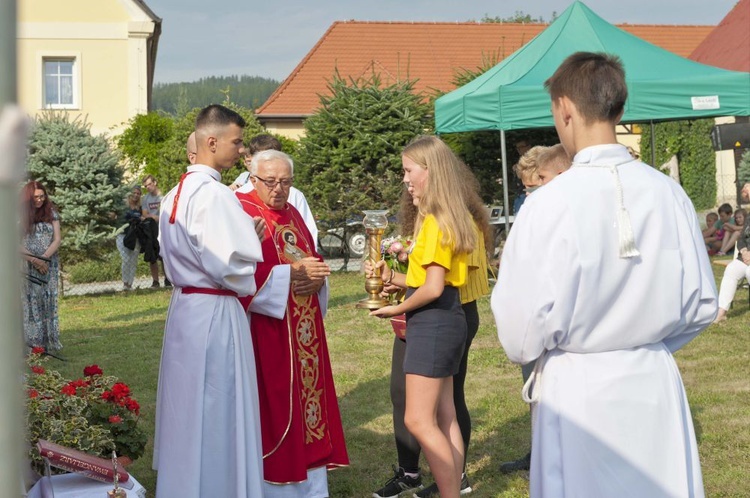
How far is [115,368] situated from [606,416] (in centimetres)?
776

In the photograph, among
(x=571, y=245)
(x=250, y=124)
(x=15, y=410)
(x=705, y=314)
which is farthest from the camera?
(x=250, y=124)

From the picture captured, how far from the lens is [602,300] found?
2.87 m

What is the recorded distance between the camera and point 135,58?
29.5 metres

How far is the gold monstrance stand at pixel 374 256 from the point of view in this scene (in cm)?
507

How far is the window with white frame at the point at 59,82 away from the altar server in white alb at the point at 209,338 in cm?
2676

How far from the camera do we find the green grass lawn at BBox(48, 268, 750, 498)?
6.01 m

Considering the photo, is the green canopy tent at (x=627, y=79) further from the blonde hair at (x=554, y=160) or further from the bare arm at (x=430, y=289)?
the bare arm at (x=430, y=289)

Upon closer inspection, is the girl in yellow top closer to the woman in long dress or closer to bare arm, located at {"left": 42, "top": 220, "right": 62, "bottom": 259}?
the woman in long dress

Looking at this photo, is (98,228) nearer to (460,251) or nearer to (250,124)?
(250,124)

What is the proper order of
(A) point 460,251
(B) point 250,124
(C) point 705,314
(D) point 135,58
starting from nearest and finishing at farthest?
(C) point 705,314 → (A) point 460,251 → (B) point 250,124 → (D) point 135,58

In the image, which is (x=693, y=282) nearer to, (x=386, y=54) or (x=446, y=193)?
(x=446, y=193)

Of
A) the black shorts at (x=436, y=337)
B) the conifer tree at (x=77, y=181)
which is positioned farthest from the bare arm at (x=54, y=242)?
the black shorts at (x=436, y=337)

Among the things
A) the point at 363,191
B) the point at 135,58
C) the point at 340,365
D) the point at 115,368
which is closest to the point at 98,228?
the point at 363,191

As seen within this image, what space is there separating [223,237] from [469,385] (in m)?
4.50
